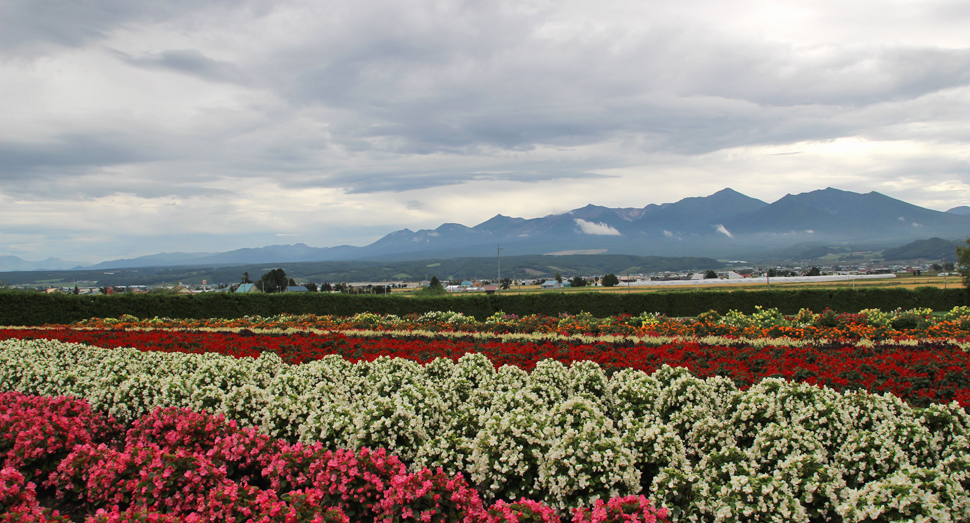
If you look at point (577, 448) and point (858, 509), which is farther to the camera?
point (577, 448)

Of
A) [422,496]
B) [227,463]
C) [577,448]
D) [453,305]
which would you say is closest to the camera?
[422,496]

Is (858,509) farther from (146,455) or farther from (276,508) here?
(146,455)

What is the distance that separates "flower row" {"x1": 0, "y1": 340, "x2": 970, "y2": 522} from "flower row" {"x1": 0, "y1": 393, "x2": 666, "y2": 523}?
1.15 feet

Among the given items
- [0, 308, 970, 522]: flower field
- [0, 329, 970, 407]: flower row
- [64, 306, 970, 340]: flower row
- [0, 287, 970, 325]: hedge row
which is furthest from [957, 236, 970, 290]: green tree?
[0, 308, 970, 522]: flower field

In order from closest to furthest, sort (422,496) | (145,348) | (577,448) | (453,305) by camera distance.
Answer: (422,496) → (577,448) → (145,348) → (453,305)

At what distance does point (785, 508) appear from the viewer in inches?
130

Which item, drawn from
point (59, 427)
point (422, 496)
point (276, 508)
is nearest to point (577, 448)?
point (422, 496)

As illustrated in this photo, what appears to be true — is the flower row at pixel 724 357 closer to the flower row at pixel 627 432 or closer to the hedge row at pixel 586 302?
the flower row at pixel 627 432

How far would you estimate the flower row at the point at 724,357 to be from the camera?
5.67 meters

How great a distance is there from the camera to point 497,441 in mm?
Answer: 3984

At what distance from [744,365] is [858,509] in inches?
139

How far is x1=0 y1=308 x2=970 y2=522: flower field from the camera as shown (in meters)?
3.42

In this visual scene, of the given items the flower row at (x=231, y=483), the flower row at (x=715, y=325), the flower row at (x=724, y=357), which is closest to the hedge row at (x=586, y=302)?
the flower row at (x=715, y=325)

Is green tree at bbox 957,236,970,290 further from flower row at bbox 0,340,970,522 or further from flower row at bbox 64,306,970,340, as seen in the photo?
flower row at bbox 0,340,970,522
